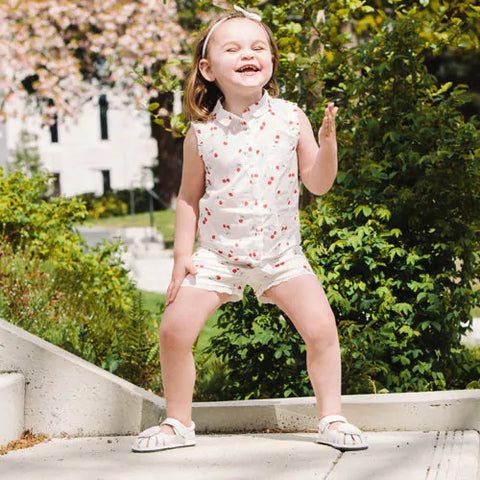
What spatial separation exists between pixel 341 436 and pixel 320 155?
1.09m

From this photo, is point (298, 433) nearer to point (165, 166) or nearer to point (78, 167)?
point (165, 166)

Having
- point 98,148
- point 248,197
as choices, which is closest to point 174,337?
point 248,197

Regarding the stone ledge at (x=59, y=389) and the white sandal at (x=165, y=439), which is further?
the stone ledge at (x=59, y=389)

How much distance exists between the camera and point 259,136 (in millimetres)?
3119

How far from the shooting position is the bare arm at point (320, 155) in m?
2.93

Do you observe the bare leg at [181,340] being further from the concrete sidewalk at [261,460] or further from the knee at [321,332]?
the knee at [321,332]

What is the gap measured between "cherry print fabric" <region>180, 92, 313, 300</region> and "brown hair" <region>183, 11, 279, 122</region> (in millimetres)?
115

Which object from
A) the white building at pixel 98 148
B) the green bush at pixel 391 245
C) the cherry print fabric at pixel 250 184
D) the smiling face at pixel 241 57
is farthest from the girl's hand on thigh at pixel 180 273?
the white building at pixel 98 148

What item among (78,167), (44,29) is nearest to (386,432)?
(44,29)

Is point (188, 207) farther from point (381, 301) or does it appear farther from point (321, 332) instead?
point (381, 301)

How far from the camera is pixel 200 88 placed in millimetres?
3309

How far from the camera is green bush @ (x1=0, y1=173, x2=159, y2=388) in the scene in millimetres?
4395

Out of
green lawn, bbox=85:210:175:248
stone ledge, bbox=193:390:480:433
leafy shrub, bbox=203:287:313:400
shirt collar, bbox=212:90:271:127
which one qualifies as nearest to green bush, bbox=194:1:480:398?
leafy shrub, bbox=203:287:313:400

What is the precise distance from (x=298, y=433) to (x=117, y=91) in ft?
70.8
